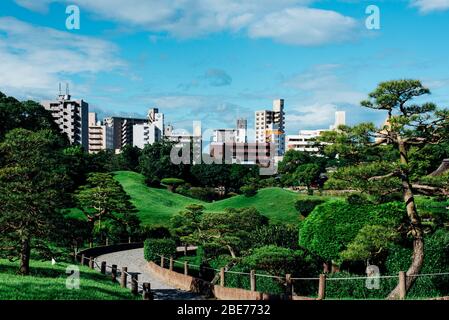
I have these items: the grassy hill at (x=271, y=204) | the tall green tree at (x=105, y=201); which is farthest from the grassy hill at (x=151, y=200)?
the tall green tree at (x=105, y=201)

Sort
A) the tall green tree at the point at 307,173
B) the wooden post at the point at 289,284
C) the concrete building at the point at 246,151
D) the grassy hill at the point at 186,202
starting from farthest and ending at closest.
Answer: the concrete building at the point at 246,151 → the tall green tree at the point at 307,173 → the grassy hill at the point at 186,202 → the wooden post at the point at 289,284

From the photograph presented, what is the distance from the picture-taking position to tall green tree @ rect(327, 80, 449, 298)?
16812 mm

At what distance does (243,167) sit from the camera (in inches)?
2965

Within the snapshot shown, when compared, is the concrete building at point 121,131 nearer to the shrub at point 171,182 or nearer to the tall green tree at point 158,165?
the tall green tree at point 158,165

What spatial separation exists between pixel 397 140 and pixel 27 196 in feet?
40.9

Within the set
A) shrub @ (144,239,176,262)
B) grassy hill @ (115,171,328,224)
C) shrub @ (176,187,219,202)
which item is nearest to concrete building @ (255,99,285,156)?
shrub @ (176,187,219,202)

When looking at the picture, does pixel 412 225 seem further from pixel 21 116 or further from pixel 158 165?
pixel 158 165

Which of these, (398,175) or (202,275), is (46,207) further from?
(398,175)

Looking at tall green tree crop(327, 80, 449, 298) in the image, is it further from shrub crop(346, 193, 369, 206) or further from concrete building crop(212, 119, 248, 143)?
concrete building crop(212, 119, 248, 143)

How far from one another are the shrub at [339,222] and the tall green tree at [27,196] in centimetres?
1055

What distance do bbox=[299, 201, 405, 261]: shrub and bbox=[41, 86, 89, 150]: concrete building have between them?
96.0 metres

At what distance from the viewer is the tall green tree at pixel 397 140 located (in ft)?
55.2
